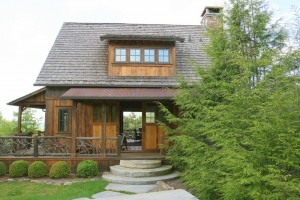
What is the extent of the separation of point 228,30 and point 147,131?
6400 mm

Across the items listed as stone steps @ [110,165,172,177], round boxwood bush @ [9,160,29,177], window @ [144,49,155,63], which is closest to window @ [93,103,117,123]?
window @ [144,49,155,63]

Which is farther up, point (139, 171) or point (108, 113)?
point (108, 113)

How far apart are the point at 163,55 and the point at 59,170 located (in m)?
7.09

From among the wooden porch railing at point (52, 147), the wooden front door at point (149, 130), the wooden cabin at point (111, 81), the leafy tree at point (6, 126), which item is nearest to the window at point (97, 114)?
the wooden cabin at point (111, 81)

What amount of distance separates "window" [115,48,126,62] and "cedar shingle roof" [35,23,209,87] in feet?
2.75

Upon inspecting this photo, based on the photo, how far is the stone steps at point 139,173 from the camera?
9.72 meters

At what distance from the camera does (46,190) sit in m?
8.73

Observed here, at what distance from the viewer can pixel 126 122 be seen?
21.7m

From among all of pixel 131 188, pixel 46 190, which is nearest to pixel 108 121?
pixel 131 188

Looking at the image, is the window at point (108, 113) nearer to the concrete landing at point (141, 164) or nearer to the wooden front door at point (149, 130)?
the wooden front door at point (149, 130)

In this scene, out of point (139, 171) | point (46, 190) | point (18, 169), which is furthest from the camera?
point (18, 169)

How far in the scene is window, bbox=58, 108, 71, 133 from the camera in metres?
13.0

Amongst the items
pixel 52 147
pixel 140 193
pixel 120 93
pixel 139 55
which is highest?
pixel 139 55

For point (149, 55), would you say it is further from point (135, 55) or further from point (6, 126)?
point (6, 126)
